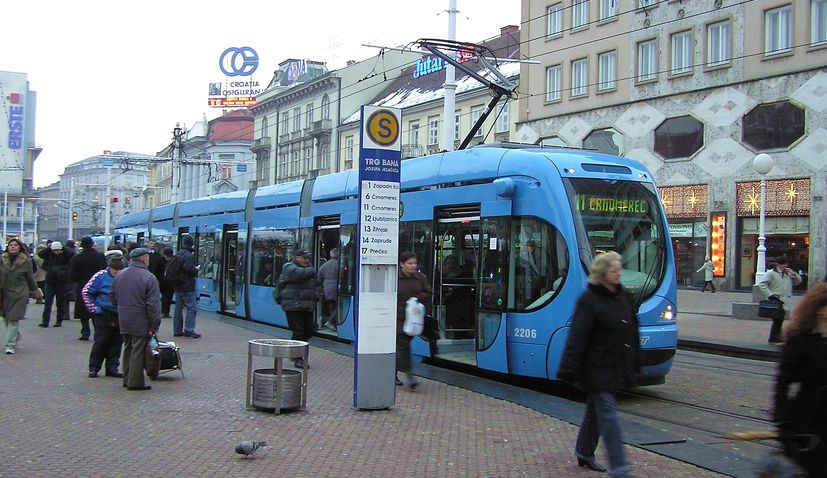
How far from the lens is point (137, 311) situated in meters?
9.37

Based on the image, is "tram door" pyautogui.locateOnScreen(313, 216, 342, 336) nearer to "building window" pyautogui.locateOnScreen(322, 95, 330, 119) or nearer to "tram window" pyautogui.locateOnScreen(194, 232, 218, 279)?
"tram window" pyautogui.locateOnScreen(194, 232, 218, 279)

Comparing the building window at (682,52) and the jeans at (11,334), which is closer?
the jeans at (11,334)

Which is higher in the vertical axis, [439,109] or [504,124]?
[439,109]

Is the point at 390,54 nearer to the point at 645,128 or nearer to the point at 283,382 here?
the point at 645,128

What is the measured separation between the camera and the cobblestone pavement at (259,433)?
6.22 metres

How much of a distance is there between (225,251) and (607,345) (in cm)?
1585

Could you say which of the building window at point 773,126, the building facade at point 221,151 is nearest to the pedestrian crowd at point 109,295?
the building window at point 773,126

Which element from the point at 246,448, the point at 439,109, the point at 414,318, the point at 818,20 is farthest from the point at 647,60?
the point at 246,448

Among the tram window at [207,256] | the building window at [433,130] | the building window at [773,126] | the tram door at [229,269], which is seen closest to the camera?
the tram door at [229,269]

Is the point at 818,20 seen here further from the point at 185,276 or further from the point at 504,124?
the point at 185,276

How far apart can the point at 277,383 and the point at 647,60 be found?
30.1 m

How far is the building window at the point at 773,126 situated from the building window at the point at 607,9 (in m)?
8.55

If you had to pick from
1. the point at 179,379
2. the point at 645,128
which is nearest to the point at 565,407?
the point at 179,379

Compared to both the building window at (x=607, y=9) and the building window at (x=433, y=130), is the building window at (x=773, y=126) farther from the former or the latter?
the building window at (x=433, y=130)
